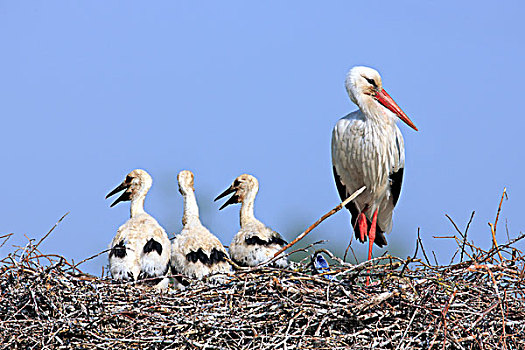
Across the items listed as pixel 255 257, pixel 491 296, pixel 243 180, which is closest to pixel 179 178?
pixel 243 180

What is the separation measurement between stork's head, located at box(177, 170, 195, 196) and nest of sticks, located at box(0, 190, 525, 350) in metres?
2.28

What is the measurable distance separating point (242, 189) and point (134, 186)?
84cm

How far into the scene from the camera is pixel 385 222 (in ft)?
21.1

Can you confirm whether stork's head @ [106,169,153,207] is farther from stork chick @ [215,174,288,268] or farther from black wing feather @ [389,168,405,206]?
black wing feather @ [389,168,405,206]

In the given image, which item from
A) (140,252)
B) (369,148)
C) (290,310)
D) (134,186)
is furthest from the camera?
(134,186)

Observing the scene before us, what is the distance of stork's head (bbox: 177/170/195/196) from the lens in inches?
244

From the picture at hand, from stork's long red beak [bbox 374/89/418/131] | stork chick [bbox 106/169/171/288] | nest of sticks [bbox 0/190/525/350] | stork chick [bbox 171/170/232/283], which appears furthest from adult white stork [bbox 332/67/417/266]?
nest of sticks [bbox 0/190/525/350]

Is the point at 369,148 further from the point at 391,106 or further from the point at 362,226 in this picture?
the point at 362,226

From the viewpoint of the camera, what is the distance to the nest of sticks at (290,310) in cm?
356

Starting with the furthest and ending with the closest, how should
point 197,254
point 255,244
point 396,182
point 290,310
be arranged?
point 396,182 → point 255,244 → point 197,254 → point 290,310

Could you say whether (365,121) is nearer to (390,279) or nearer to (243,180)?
(243,180)

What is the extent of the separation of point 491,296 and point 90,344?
172 cm

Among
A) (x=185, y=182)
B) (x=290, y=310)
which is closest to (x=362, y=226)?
(x=185, y=182)

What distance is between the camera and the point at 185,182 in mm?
6223
